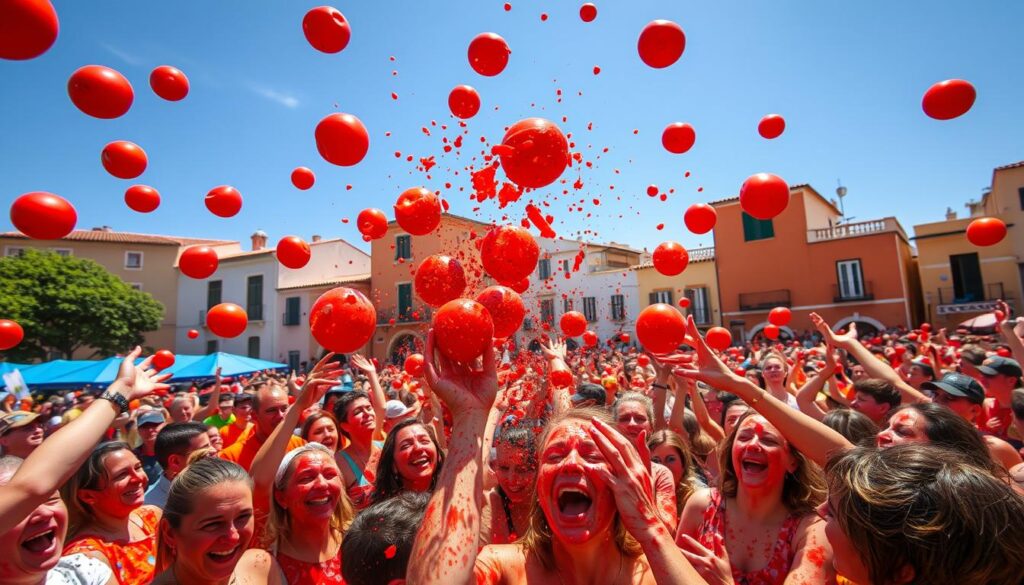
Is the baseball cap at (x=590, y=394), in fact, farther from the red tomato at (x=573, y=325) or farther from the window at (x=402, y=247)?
the window at (x=402, y=247)

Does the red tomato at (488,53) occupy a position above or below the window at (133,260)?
below

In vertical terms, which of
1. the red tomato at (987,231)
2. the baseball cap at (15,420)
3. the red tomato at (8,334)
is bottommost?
the baseball cap at (15,420)

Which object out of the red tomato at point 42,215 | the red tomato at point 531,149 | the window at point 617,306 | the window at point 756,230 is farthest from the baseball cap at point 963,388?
the window at point 617,306

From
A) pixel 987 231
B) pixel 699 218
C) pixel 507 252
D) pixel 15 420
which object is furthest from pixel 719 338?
pixel 15 420

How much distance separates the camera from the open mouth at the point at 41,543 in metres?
2.19

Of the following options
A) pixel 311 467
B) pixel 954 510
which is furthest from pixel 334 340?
pixel 954 510

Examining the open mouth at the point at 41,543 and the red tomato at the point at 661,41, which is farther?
the red tomato at the point at 661,41

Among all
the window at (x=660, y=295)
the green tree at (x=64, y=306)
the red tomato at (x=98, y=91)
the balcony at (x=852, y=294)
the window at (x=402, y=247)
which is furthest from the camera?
the window at (x=660, y=295)

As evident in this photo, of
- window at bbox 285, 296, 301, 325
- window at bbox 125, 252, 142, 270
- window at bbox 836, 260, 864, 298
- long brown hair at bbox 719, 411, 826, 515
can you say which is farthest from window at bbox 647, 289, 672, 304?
window at bbox 125, 252, 142, 270

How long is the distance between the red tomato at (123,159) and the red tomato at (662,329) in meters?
4.13

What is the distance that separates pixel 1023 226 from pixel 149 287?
53.0 m

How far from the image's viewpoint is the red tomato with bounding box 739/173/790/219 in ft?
15.0

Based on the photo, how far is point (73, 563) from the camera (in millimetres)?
2443

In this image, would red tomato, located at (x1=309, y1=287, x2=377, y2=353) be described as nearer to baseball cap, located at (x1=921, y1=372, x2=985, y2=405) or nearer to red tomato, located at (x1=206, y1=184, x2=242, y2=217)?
red tomato, located at (x1=206, y1=184, x2=242, y2=217)
